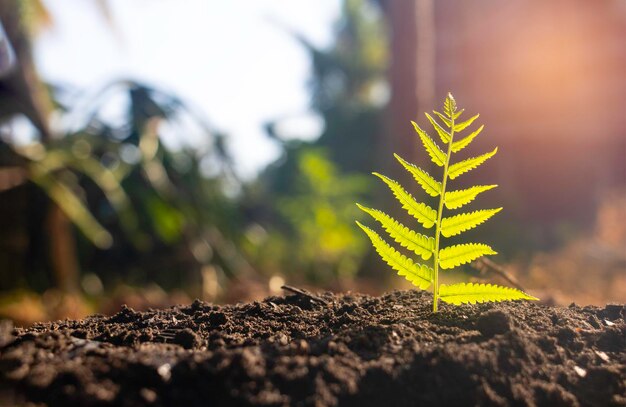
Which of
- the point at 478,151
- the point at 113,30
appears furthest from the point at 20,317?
the point at 478,151

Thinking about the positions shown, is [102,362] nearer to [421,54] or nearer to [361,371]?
[361,371]

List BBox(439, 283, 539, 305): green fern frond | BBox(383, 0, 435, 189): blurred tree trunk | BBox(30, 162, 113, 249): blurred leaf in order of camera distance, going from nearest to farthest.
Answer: BBox(439, 283, 539, 305): green fern frond, BBox(30, 162, 113, 249): blurred leaf, BBox(383, 0, 435, 189): blurred tree trunk

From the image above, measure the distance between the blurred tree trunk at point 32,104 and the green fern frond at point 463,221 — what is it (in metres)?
5.25

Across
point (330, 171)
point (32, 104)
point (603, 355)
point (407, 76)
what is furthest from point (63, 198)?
point (603, 355)

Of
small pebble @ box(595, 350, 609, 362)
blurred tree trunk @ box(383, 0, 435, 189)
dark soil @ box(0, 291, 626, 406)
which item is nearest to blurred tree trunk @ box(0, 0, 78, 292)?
blurred tree trunk @ box(383, 0, 435, 189)

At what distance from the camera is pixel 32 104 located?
6.25 m

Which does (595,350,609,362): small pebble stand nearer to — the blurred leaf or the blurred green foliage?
the blurred leaf

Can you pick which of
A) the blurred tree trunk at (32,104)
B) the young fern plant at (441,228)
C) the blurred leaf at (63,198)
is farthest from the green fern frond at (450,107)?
the blurred tree trunk at (32,104)

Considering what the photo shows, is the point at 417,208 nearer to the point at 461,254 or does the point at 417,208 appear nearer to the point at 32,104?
the point at 461,254

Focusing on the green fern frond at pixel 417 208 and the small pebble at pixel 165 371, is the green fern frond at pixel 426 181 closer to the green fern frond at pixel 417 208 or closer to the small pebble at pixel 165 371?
the green fern frond at pixel 417 208

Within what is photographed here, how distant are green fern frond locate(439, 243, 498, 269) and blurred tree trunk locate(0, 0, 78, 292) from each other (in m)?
5.24

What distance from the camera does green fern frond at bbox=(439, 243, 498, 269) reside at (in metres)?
1.38

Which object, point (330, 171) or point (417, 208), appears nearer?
point (417, 208)

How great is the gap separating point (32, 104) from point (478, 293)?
5.91 m
